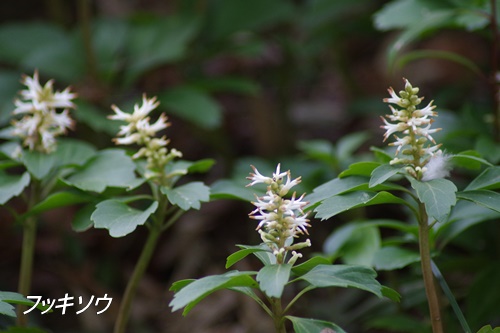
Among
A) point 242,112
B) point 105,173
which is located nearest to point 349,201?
point 105,173

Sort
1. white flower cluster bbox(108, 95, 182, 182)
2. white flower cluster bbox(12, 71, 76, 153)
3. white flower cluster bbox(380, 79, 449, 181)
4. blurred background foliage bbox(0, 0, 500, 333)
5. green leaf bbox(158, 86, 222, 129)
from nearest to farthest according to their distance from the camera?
white flower cluster bbox(380, 79, 449, 181), white flower cluster bbox(108, 95, 182, 182), white flower cluster bbox(12, 71, 76, 153), blurred background foliage bbox(0, 0, 500, 333), green leaf bbox(158, 86, 222, 129)

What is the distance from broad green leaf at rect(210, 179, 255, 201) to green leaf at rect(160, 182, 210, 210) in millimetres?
46

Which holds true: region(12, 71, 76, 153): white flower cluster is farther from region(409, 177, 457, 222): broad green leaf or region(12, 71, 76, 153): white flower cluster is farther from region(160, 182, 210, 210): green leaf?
region(409, 177, 457, 222): broad green leaf

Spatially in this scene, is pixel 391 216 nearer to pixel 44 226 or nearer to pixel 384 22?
pixel 384 22

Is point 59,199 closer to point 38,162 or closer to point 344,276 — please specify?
point 38,162

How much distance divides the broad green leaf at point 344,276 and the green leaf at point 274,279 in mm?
41

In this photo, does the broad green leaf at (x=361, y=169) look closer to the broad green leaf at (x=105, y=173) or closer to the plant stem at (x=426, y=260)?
the plant stem at (x=426, y=260)

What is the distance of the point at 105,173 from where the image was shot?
1.14 m

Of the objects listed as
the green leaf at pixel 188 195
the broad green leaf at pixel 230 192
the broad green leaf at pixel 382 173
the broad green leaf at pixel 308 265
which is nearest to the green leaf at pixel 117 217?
the green leaf at pixel 188 195

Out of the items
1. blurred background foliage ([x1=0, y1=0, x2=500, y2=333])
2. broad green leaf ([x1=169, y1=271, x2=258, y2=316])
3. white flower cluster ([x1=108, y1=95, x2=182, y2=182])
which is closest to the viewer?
broad green leaf ([x1=169, y1=271, x2=258, y2=316])

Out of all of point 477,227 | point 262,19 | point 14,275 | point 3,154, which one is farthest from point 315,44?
point 3,154

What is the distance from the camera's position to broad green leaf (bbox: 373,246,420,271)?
1.09 meters

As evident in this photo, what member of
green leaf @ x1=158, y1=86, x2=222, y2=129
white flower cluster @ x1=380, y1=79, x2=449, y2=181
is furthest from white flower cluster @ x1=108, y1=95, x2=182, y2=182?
green leaf @ x1=158, y1=86, x2=222, y2=129

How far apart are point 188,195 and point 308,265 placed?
243 mm
